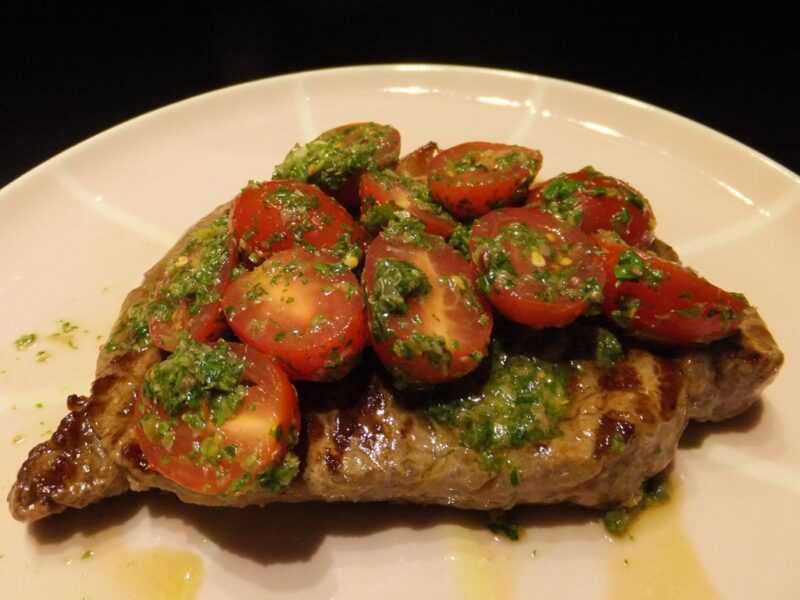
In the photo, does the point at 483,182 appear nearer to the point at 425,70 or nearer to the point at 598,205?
the point at 598,205

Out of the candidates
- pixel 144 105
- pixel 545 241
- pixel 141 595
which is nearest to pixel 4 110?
pixel 144 105

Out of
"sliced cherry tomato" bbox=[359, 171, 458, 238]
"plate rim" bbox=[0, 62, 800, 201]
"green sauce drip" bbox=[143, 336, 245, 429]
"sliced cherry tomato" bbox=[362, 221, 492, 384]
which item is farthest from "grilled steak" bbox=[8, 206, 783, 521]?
"plate rim" bbox=[0, 62, 800, 201]

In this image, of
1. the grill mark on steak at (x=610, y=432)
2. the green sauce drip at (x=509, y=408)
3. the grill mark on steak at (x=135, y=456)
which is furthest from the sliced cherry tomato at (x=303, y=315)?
the grill mark on steak at (x=610, y=432)

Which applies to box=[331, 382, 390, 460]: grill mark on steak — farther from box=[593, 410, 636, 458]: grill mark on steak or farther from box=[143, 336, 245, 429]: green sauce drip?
box=[593, 410, 636, 458]: grill mark on steak

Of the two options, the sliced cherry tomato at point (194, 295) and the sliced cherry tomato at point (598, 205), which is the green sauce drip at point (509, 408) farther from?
the sliced cherry tomato at point (194, 295)

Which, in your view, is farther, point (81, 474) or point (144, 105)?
point (144, 105)

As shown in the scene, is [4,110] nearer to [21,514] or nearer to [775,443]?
[21,514]
